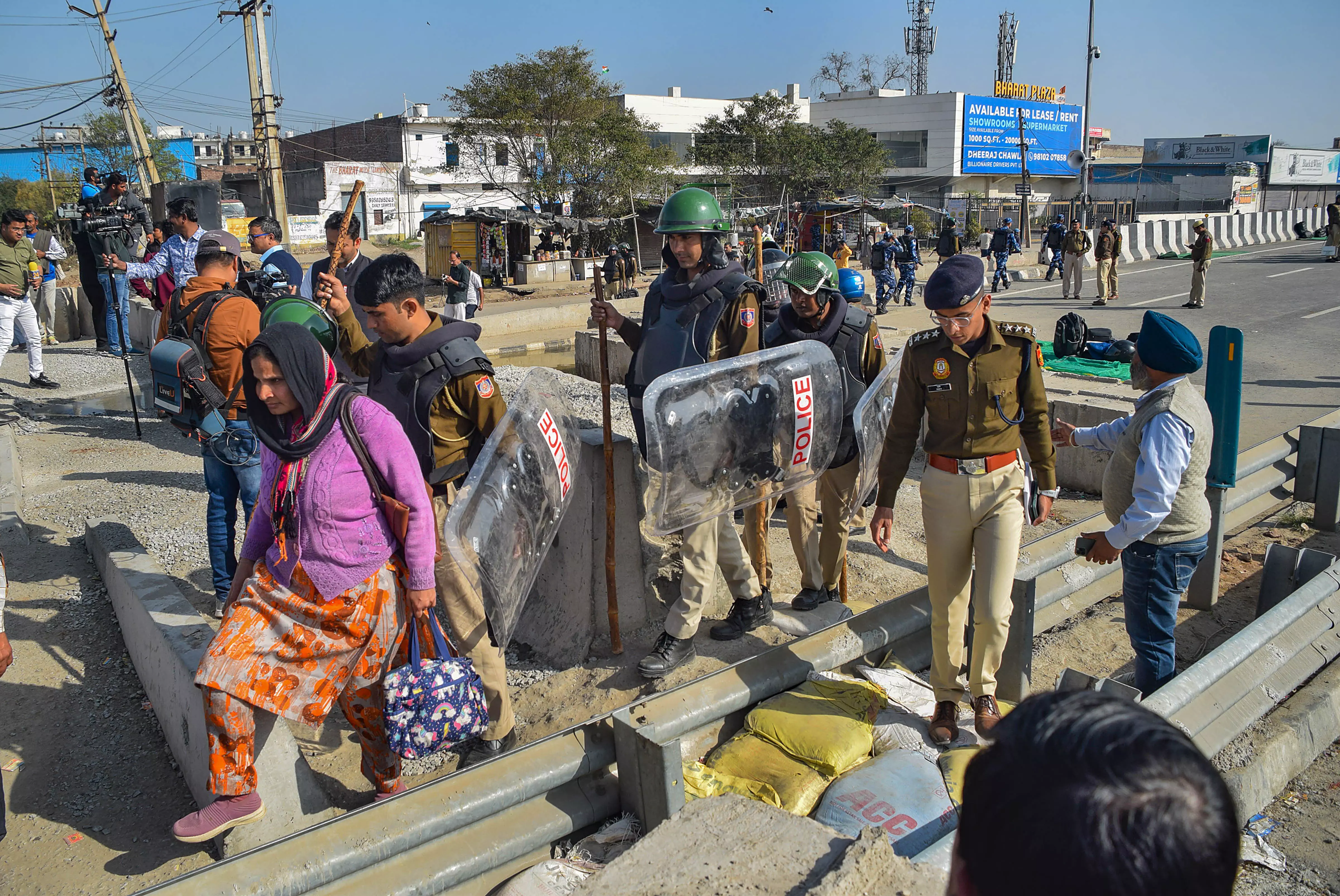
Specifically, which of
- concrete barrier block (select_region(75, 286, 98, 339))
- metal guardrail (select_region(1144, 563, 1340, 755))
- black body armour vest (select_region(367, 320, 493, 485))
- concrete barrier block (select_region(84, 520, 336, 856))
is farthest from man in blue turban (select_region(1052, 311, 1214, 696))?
concrete barrier block (select_region(75, 286, 98, 339))

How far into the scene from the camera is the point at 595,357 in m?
12.4

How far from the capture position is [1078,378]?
9.21 meters

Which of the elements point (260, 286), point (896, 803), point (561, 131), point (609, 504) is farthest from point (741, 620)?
point (561, 131)

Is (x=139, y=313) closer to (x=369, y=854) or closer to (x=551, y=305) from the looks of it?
(x=551, y=305)

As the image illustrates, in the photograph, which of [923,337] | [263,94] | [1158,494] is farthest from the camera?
[263,94]

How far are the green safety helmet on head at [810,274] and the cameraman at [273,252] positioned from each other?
3.22 meters

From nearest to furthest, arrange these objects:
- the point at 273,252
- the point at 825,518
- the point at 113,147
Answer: the point at 825,518
the point at 273,252
the point at 113,147

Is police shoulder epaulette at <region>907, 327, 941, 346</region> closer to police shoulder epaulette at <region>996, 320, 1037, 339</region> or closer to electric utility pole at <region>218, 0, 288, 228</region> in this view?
police shoulder epaulette at <region>996, 320, 1037, 339</region>

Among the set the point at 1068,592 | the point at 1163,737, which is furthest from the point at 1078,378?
the point at 1163,737

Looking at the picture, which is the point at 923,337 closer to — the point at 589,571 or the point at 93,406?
the point at 589,571

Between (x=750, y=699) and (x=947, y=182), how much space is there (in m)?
59.3

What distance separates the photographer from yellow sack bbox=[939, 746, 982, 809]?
2.97m

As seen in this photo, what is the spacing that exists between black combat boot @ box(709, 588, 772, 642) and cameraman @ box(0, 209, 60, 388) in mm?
8276

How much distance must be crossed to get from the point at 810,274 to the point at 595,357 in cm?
826
